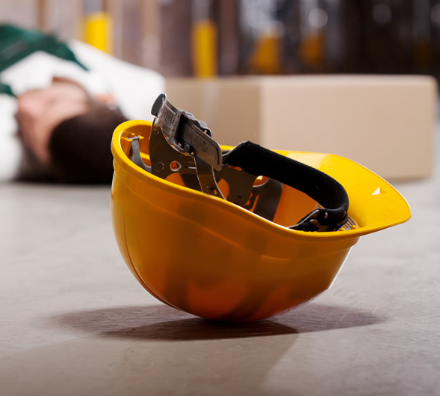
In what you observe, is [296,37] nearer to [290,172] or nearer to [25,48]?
[25,48]

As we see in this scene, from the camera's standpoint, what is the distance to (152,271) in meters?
0.96

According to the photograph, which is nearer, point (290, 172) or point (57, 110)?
point (290, 172)

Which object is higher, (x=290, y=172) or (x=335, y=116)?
(x=290, y=172)

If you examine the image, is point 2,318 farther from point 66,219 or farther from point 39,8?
point 39,8

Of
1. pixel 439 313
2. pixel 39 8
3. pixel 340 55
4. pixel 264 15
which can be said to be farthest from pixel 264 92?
pixel 340 55

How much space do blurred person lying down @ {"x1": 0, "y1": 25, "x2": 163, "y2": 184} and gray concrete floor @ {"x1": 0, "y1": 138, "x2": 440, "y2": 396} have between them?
4.47ft

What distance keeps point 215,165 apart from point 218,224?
7cm

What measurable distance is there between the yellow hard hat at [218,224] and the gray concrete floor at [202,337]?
0.23 feet

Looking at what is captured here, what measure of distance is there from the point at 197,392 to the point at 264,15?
44.6ft

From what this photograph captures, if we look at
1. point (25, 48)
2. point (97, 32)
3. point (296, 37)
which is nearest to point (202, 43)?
point (296, 37)

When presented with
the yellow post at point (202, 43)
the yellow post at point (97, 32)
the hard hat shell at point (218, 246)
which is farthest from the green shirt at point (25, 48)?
Answer: the yellow post at point (202, 43)

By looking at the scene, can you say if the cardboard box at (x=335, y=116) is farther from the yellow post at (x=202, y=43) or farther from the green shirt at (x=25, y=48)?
the yellow post at (x=202, y=43)

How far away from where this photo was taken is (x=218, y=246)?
0.91 meters

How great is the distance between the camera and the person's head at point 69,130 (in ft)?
9.70
